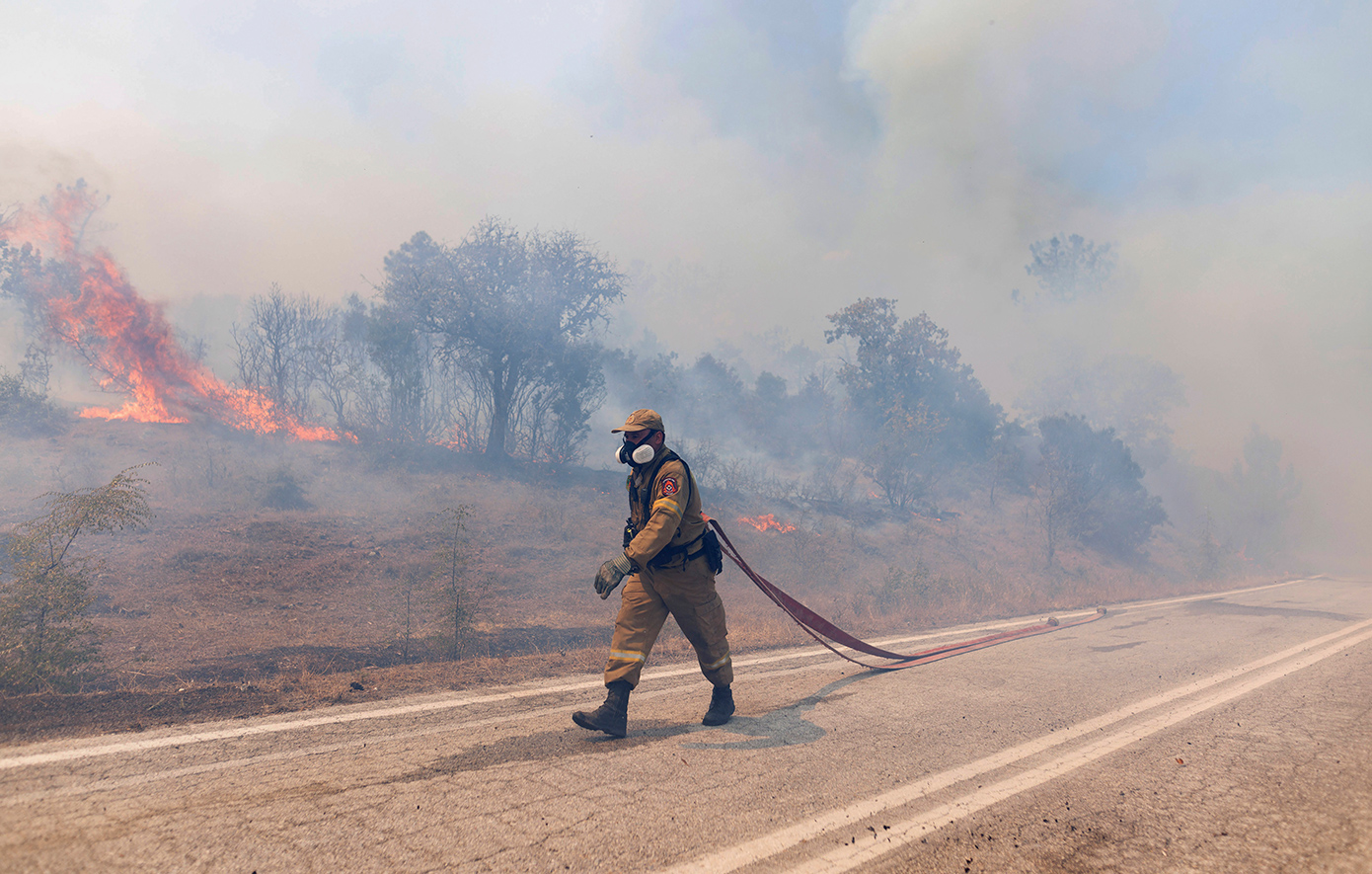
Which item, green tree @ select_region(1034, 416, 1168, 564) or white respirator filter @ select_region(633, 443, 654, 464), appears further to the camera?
green tree @ select_region(1034, 416, 1168, 564)

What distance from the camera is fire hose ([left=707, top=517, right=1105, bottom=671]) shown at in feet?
17.5

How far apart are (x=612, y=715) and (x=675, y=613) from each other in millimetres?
754

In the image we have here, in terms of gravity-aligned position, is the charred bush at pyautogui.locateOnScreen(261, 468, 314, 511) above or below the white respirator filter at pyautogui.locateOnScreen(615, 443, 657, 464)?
below

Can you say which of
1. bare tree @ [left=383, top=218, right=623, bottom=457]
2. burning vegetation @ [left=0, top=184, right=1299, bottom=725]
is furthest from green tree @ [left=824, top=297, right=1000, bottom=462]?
bare tree @ [left=383, top=218, right=623, bottom=457]

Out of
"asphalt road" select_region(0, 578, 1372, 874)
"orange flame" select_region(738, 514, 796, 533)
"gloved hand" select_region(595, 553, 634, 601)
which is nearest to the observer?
"asphalt road" select_region(0, 578, 1372, 874)

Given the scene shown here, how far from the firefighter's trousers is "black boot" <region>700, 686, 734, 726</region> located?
2.3 inches

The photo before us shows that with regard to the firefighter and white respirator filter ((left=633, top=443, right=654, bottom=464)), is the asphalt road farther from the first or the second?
white respirator filter ((left=633, top=443, right=654, bottom=464))

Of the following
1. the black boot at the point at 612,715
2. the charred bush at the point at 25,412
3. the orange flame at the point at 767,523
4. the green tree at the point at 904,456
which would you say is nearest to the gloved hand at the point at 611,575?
the black boot at the point at 612,715

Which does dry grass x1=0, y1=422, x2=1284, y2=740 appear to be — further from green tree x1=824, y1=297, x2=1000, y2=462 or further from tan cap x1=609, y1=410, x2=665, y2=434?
green tree x1=824, y1=297, x2=1000, y2=462

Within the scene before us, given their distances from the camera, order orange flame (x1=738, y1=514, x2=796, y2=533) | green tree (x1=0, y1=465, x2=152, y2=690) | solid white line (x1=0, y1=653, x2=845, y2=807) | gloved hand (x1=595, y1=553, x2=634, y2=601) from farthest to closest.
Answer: orange flame (x1=738, y1=514, x2=796, y2=533) < green tree (x1=0, y1=465, x2=152, y2=690) < gloved hand (x1=595, y1=553, x2=634, y2=601) < solid white line (x1=0, y1=653, x2=845, y2=807)

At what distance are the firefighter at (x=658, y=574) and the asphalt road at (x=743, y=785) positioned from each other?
372 millimetres

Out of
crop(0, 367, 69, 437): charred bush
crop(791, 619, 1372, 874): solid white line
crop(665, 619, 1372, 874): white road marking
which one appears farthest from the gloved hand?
crop(0, 367, 69, 437): charred bush

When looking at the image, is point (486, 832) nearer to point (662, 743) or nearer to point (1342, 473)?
point (662, 743)

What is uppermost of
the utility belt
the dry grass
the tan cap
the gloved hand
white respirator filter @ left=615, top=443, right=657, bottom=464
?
the tan cap
